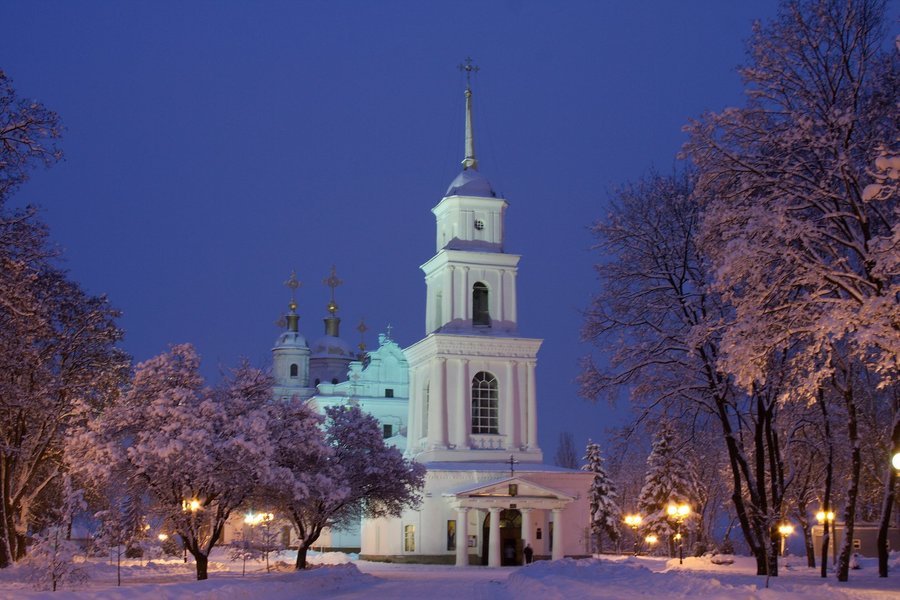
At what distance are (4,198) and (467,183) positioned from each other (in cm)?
4506

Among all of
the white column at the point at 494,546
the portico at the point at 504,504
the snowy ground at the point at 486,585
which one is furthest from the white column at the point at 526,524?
the snowy ground at the point at 486,585

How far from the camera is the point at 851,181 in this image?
21609 millimetres

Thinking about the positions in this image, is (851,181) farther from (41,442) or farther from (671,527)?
(671,527)

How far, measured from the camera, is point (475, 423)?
62.0 meters

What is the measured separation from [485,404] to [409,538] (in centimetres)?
929

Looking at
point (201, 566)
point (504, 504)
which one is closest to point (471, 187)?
point (504, 504)

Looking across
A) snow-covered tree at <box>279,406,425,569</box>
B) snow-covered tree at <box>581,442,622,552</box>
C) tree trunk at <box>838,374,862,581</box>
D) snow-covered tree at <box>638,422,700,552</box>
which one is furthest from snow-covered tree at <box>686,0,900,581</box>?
snow-covered tree at <box>581,442,622,552</box>

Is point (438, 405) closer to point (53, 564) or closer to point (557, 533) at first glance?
point (557, 533)

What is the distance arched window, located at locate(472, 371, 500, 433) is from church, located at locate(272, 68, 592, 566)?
6 cm

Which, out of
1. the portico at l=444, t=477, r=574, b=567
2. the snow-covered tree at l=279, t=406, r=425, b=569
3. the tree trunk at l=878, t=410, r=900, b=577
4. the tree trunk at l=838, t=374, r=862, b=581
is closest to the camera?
the tree trunk at l=878, t=410, r=900, b=577

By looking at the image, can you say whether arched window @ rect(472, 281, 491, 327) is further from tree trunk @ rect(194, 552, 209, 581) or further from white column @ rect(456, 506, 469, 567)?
tree trunk @ rect(194, 552, 209, 581)

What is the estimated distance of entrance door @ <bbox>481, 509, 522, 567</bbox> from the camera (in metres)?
56.3

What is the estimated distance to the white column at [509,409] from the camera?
61.7 metres

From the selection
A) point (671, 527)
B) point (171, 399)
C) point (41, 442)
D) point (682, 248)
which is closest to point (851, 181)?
point (682, 248)
